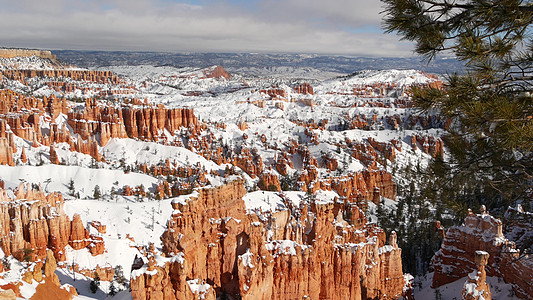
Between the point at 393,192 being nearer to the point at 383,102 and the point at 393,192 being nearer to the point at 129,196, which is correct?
the point at 129,196

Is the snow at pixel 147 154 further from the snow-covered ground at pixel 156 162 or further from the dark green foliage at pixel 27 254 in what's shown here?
the dark green foliage at pixel 27 254

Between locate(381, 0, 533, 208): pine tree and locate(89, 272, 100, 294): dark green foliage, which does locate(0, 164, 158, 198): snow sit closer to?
locate(89, 272, 100, 294): dark green foliage

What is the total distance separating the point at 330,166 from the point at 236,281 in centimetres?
3091

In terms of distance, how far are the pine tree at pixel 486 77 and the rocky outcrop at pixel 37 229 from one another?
19864 millimetres

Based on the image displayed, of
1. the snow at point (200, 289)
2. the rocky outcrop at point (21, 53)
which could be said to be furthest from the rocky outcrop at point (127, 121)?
the rocky outcrop at point (21, 53)

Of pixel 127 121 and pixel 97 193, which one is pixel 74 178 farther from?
pixel 127 121

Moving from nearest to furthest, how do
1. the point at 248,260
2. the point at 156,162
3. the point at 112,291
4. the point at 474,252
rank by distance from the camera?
the point at 248,260 → the point at 112,291 → the point at 474,252 → the point at 156,162

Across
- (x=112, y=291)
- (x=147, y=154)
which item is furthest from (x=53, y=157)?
(x=112, y=291)

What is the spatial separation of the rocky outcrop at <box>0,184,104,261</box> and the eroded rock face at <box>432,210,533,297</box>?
17660 mm

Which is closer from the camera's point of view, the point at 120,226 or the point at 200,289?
the point at 200,289

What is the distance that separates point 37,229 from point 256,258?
42.2 feet

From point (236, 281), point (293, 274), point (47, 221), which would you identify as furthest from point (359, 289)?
point (47, 221)

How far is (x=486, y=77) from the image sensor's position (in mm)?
3947

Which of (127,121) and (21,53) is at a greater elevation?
(21,53)
